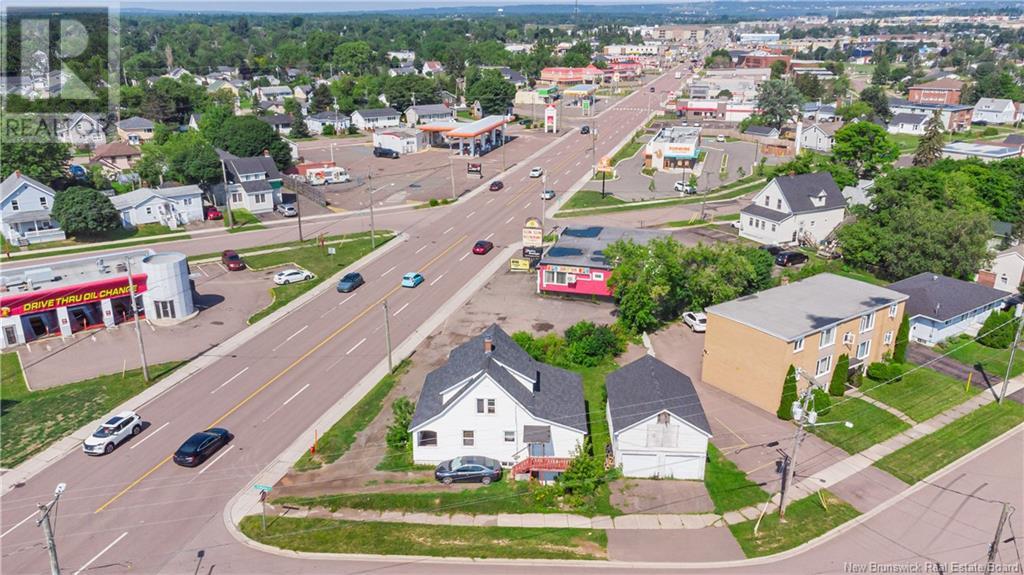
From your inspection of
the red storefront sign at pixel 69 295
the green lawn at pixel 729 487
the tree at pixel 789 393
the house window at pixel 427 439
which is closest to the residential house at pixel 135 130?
the red storefront sign at pixel 69 295

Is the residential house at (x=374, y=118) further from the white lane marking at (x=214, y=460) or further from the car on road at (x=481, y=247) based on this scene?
the white lane marking at (x=214, y=460)

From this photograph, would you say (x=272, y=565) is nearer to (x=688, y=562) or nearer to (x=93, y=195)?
(x=688, y=562)

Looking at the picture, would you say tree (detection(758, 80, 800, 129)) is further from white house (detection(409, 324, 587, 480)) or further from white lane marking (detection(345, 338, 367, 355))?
white house (detection(409, 324, 587, 480))

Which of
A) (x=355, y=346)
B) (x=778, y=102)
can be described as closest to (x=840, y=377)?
(x=355, y=346)

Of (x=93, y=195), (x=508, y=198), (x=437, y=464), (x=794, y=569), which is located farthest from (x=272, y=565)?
(x=508, y=198)

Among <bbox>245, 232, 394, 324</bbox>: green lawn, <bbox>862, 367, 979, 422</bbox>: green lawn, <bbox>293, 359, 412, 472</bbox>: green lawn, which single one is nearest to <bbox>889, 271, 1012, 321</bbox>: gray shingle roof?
<bbox>862, 367, 979, 422</bbox>: green lawn

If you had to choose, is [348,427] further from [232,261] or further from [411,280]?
[232,261]
